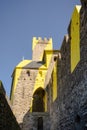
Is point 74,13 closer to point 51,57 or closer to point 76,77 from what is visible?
point 76,77

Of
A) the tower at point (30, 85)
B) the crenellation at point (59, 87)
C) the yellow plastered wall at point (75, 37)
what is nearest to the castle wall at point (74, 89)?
the crenellation at point (59, 87)

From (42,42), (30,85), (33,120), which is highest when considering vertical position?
(42,42)

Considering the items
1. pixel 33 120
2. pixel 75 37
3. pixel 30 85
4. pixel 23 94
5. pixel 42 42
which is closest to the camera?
pixel 75 37

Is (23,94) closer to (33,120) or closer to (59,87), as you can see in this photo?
(33,120)

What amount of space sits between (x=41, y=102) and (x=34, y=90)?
1771mm

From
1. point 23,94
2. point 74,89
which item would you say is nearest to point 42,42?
point 23,94

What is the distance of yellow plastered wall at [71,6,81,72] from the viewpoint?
10.9m

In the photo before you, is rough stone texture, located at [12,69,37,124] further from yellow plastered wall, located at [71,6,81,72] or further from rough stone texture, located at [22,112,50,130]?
yellow plastered wall, located at [71,6,81,72]

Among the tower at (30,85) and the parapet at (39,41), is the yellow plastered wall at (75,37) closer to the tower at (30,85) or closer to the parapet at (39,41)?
the tower at (30,85)

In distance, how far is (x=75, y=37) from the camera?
1150 centimetres

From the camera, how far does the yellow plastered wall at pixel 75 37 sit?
1093cm

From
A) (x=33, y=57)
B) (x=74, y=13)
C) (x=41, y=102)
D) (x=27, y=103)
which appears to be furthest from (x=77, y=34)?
(x=33, y=57)

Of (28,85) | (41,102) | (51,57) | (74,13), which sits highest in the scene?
(74,13)

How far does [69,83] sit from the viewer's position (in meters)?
12.1
